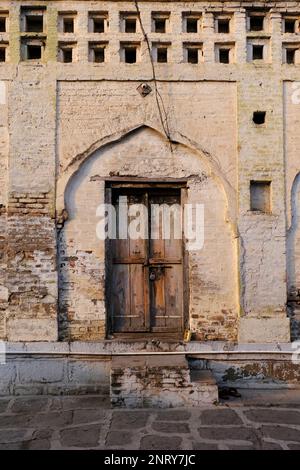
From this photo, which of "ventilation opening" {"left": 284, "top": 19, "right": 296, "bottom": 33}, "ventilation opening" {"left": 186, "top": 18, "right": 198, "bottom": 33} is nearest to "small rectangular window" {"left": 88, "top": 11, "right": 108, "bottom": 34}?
"ventilation opening" {"left": 186, "top": 18, "right": 198, "bottom": 33}

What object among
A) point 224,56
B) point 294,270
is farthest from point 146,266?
point 224,56

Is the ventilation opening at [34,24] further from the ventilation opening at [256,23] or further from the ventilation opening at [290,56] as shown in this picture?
the ventilation opening at [290,56]

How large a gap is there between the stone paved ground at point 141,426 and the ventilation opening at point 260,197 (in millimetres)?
2756

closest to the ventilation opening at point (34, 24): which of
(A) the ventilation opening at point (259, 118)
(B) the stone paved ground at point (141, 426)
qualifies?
(A) the ventilation opening at point (259, 118)

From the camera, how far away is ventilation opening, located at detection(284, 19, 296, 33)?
23.6 feet

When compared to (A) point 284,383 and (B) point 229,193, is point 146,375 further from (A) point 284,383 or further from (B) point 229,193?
(B) point 229,193

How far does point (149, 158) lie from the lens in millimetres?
6938

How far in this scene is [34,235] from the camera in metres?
6.77

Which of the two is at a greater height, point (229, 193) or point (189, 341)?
point (229, 193)

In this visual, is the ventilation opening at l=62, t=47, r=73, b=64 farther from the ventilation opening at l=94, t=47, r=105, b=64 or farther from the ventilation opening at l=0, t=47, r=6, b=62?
the ventilation opening at l=0, t=47, r=6, b=62

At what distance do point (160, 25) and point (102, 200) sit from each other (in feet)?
9.09
